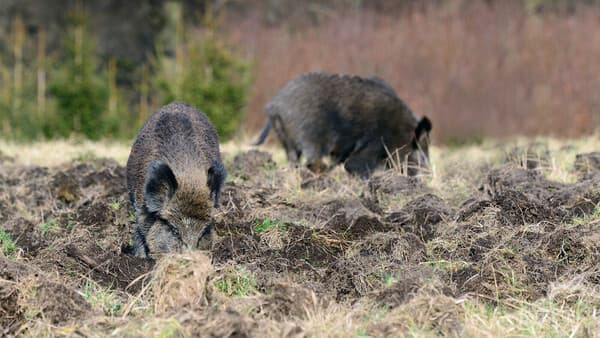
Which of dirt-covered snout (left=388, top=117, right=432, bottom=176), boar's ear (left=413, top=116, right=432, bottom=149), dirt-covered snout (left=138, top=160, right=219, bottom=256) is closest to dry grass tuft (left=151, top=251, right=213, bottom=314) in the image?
dirt-covered snout (left=138, top=160, right=219, bottom=256)

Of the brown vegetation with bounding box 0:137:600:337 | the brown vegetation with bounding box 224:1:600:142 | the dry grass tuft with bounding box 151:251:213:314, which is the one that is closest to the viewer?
the brown vegetation with bounding box 0:137:600:337

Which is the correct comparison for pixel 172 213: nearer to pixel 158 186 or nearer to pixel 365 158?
pixel 158 186

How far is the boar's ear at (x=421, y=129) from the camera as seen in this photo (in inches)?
444

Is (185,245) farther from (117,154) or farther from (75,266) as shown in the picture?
(117,154)

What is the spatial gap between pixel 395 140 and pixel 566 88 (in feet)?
33.4

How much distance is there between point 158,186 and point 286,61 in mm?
15970

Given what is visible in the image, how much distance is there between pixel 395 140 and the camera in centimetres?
1157

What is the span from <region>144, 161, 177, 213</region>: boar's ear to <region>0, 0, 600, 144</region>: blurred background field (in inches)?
405

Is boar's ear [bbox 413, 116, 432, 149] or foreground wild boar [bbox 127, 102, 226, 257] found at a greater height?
foreground wild boar [bbox 127, 102, 226, 257]

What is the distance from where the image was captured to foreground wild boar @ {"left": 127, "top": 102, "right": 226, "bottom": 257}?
5.97 m

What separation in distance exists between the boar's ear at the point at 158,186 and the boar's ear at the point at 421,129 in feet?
18.9

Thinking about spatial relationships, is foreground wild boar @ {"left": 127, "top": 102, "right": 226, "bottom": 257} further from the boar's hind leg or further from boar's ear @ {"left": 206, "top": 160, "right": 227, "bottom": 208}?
the boar's hind leg

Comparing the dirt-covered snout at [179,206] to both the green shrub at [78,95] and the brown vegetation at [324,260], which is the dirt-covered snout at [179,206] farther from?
the green shrub at [78,95]

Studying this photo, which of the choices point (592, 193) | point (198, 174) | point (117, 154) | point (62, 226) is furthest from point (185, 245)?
point (117, 154)
